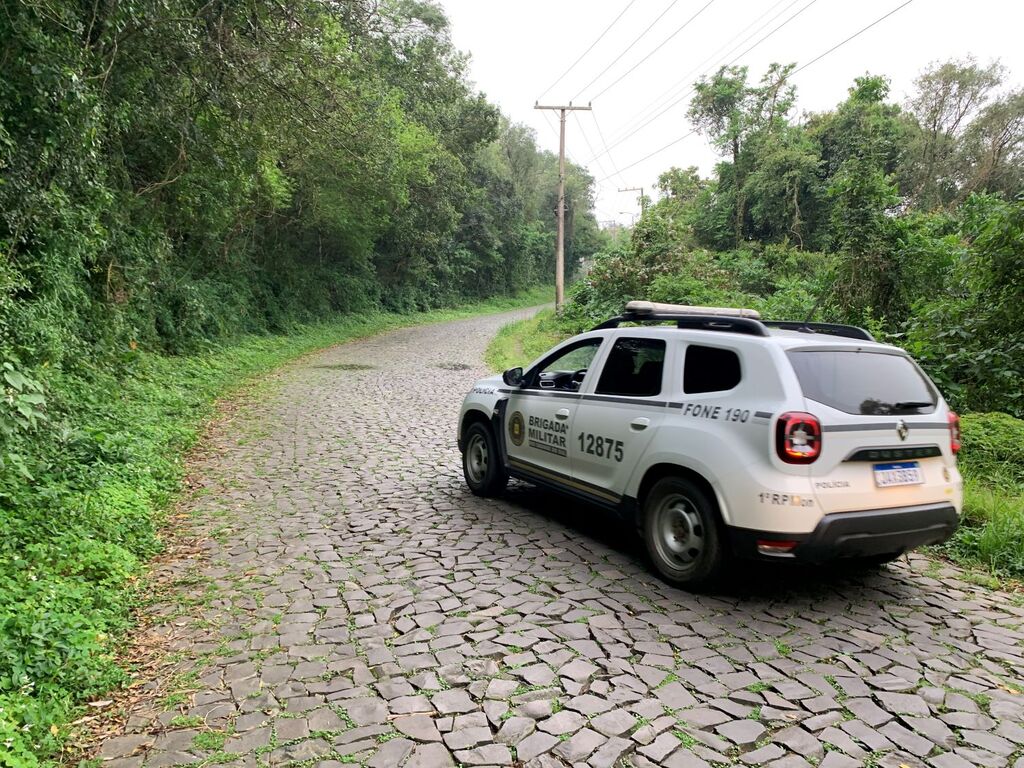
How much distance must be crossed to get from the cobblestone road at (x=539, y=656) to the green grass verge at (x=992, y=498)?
0.42 meters

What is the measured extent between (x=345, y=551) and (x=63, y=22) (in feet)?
19.9

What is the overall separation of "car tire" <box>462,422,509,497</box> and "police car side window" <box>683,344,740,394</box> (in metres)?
2.49

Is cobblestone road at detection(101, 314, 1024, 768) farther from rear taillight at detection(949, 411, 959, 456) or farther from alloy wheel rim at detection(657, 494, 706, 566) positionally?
rear taillight at detection(949, 411, 959, 456)

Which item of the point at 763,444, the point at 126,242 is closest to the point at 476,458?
the point at 763,444

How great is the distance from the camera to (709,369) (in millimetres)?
4461

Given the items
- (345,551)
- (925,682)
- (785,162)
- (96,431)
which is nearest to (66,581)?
(345,551)

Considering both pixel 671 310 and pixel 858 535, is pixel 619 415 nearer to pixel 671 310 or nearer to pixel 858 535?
pixel 671 310

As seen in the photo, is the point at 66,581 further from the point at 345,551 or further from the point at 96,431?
the point at 96,431

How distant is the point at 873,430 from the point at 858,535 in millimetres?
646

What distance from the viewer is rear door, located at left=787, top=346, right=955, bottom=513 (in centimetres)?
386

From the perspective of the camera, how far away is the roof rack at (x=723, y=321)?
4.44 meters

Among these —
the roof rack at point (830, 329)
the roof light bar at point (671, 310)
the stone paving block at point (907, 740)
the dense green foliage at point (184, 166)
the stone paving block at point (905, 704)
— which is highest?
the dense green foliage at point (184, 166)

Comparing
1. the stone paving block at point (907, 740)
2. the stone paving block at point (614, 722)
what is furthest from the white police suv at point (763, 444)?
the stone paving block at point (614, 722)

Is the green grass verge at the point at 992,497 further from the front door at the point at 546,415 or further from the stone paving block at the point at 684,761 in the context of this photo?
the stone paving block at the point at 684,761
